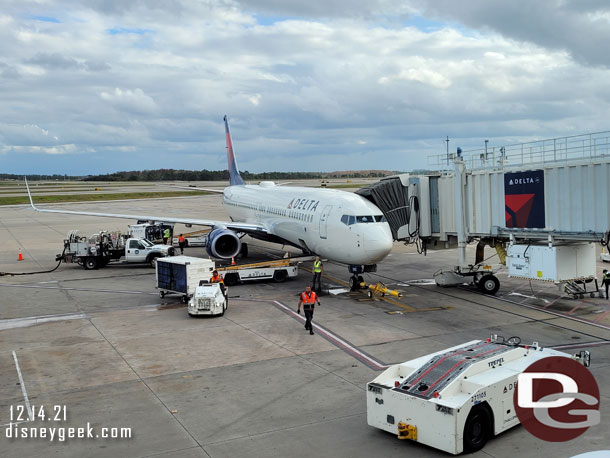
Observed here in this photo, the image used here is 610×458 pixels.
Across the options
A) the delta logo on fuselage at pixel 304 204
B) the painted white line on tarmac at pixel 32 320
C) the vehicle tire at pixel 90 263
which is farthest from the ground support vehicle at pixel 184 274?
the vehicle tire at pixel 90 263

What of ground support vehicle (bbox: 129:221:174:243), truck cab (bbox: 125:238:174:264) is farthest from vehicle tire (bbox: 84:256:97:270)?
ground support vehicle (bbox: 129:221:174:243)

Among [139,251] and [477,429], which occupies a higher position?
[139,251]

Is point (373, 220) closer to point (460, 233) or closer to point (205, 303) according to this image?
point (460, 233)

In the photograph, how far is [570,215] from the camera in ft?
74.8

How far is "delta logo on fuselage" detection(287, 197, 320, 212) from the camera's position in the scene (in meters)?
30.5

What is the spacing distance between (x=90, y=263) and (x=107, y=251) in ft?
4.47

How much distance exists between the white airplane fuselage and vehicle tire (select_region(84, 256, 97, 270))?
10503 mm

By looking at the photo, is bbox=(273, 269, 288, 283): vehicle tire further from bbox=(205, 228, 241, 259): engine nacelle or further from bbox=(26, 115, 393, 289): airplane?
bbox=(205, 228, 241, 259): engine nacelle

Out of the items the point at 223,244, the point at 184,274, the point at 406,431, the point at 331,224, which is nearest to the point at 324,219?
the point at 331,224

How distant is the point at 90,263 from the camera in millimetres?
37000

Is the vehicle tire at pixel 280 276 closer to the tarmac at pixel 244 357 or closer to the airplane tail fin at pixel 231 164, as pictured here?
the tarmac at pixel 244 357

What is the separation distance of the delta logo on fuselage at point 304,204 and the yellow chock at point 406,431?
19205mm

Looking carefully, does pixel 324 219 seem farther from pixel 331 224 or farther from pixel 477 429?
pixel 477 429

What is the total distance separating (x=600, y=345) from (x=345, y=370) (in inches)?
325
